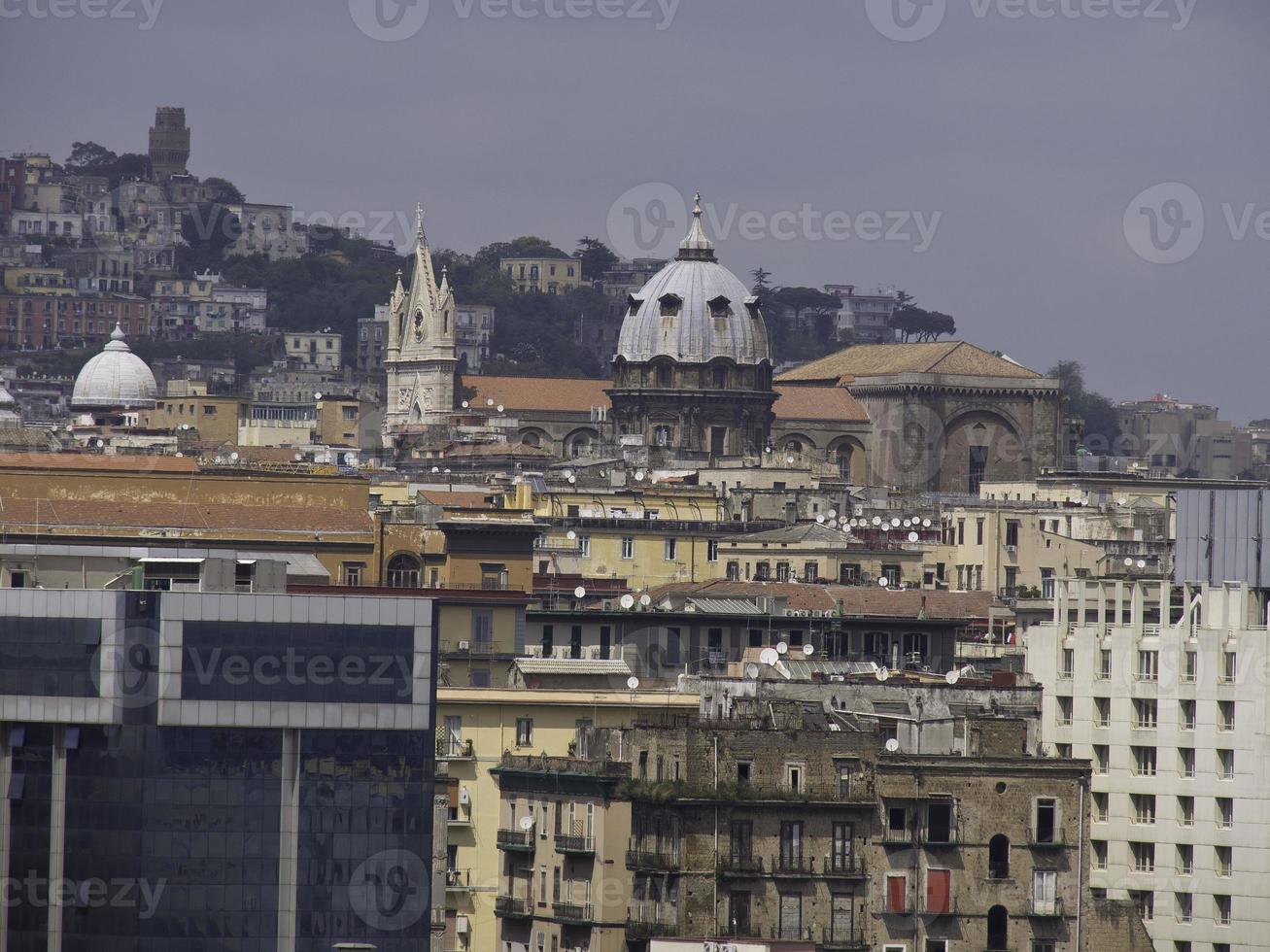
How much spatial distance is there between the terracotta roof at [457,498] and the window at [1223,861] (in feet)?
144

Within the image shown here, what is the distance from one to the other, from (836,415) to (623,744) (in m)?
122

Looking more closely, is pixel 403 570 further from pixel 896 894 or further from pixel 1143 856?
pixel 896 894

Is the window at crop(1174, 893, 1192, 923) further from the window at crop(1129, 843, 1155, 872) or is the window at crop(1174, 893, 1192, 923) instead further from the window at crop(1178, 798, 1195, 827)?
the window at crop(1178, 798, 1195, 827)

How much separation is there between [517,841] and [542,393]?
12269cm

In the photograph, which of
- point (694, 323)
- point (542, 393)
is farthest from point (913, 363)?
point (542, 393)

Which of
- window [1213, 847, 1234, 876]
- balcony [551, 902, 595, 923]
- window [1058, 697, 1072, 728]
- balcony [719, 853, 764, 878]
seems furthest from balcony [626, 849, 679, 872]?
window [1058, 697, 1072, 728]

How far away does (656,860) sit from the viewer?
2149 inches

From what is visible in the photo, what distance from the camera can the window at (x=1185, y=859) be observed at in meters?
59.4

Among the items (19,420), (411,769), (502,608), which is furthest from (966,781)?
(19,420)

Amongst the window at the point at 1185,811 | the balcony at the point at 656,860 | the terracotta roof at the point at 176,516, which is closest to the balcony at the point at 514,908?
the balcony at the point at 656,860

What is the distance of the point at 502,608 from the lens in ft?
242

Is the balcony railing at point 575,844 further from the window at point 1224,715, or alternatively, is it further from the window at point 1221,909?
the window at point 1224,715

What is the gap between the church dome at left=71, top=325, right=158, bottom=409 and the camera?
193 metres

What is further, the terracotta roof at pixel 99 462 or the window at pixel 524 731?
the terracotta roof at pixel 99 462
